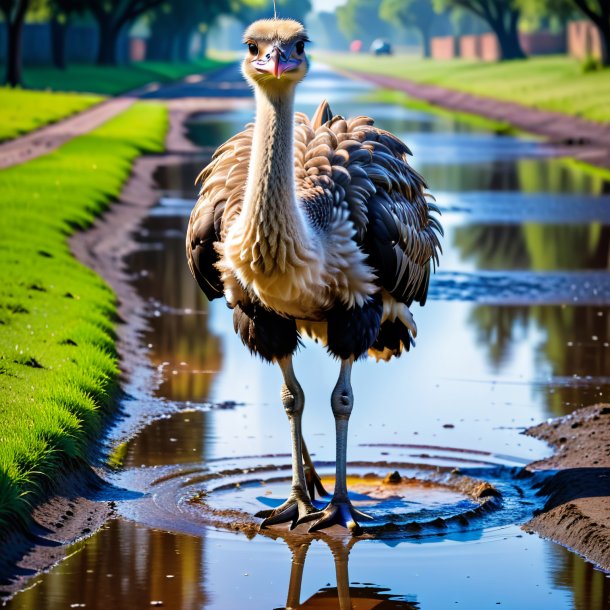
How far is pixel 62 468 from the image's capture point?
7.52 m

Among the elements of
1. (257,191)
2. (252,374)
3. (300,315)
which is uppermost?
(257,191)

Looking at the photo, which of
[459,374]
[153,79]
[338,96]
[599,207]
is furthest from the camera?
[153,79]

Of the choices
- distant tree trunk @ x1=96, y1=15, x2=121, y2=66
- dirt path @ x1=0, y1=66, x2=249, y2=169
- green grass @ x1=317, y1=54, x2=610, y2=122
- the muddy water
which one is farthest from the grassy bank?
the muddy water

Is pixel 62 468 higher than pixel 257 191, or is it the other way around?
pixel 257 191

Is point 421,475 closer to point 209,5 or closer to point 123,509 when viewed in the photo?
point 123,509

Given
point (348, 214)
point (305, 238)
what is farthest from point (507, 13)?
point (305, 238)

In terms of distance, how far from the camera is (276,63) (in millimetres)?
6559

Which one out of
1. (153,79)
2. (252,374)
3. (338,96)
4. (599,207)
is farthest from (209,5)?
(252,374)

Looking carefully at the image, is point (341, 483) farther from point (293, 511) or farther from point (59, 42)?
point (59, 42)

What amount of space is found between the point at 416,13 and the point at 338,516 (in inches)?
5618

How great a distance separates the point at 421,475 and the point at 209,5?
82216 mm

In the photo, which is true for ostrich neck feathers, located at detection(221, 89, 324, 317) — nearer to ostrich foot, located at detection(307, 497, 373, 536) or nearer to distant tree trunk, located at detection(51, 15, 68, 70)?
ostrich foot, located at detection(307, 497, 373, 536)

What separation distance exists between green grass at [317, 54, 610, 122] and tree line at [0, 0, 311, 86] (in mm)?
13378

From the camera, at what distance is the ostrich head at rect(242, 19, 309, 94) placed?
661cm
